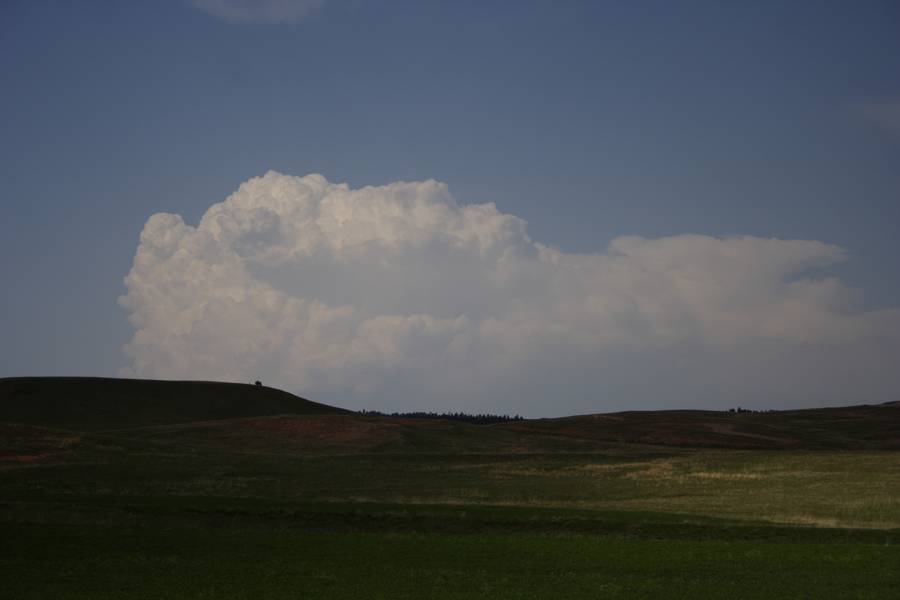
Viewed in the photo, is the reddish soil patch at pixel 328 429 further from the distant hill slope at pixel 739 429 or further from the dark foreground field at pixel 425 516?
the distant hill slope at pixel 739 429

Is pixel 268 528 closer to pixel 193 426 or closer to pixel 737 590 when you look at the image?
pixel 737 590

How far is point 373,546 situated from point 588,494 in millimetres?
21289

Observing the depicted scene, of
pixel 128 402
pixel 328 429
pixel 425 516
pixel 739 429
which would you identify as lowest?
pixel 425 516

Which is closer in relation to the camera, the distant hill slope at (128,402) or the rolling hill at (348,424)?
the rolling hill at (348,424)

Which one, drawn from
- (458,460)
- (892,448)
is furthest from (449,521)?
(892,448)

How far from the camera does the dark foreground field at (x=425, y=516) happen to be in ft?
87.4

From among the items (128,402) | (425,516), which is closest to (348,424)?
(128,402)

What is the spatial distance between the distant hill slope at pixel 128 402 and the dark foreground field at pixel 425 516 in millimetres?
24789

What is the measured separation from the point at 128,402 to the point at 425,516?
289 ft

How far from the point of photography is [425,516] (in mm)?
40625

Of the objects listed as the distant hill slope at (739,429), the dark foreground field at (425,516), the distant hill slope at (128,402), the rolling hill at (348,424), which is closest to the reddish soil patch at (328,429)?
the rolling hill at (348,424)

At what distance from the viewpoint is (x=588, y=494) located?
51.6m

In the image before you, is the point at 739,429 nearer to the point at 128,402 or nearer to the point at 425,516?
the point at 425,516

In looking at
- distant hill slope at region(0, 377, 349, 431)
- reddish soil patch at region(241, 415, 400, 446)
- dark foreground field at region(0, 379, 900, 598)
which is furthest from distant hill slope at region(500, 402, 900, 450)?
distant hill slope at region(0, 377, 349, 431)
